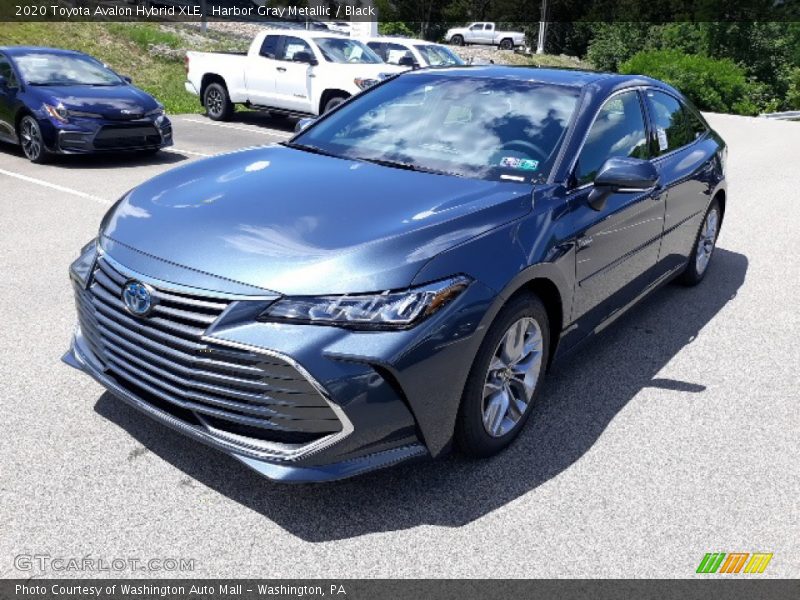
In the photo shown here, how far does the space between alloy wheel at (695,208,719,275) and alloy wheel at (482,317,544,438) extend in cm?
295

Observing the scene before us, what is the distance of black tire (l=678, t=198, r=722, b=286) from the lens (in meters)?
5.95

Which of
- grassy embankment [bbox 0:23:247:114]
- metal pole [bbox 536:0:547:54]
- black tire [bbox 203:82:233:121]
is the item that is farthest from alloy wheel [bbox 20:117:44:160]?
metal pole [bbox 536:0:547:54]

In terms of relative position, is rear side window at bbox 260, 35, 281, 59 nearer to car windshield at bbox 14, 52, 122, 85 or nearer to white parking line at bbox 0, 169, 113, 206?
car windshield at bbox 14, 52, 122, 85

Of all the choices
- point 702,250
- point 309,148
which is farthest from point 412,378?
point 702,250

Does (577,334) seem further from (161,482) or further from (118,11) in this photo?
(118,11)

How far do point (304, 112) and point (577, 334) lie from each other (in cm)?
1101

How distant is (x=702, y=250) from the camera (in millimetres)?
6203

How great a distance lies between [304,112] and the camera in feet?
46.2

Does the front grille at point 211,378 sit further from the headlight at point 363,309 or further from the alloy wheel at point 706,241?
the alloy wheel at point 706,241

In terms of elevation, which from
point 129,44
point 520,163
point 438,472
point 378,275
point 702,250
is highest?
point 520,163

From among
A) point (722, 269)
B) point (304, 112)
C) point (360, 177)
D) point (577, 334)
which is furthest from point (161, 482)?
point (304, 112)

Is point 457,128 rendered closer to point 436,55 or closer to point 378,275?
point 378,275

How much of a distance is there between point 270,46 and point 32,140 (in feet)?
18.8

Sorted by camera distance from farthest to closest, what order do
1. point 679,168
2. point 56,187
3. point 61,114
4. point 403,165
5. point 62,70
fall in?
1. point 62,70
2. point 61,114
3. point 56,187
4. point 679,168
5. point 403,165
